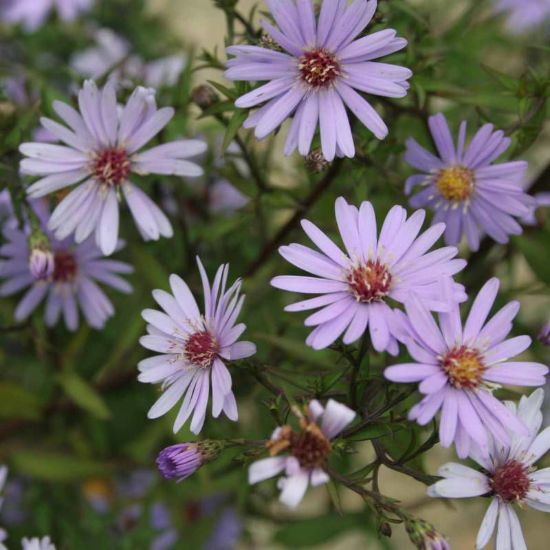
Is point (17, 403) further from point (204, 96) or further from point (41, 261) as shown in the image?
point (204, 96)

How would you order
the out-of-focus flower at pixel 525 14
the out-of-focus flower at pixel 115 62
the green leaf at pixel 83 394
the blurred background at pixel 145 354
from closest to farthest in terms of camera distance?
the blurred background at pixel 145 354 < the green leaf at pixel 83 394 < the out-of-focus flower at pixel 115 62 < the out-of-focus flower at pixel 525 14

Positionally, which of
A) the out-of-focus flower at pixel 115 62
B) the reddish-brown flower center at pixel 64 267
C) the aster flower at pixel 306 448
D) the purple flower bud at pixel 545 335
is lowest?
the aster flower at pixel 306 448

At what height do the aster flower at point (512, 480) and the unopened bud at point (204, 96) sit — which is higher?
the unopened bud at point (204, 96)

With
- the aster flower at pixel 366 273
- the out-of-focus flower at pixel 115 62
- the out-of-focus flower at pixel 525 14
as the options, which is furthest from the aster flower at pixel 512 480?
the out-of-focus flower at pixel 525 14

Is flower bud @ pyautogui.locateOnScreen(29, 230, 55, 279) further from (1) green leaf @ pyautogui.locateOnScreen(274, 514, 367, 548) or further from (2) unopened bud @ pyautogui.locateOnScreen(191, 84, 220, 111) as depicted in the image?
(1) green leaf @ pyautogui.locateOnScreen(274, 514, 367, 548)

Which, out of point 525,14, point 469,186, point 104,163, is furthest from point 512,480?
point 525,14

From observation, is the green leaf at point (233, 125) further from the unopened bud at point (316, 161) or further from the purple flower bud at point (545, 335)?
the purple flower bud at point (545, 335)
